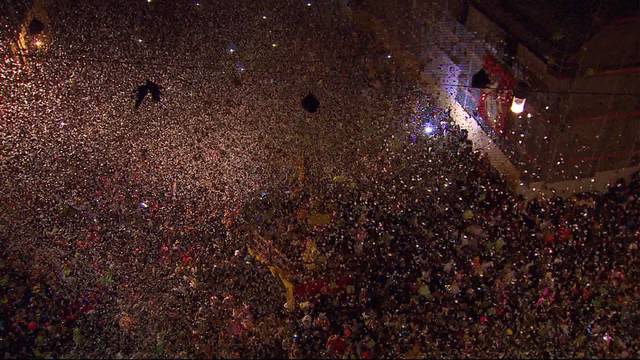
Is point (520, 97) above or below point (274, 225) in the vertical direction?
above

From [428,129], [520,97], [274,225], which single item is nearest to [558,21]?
[520,97]

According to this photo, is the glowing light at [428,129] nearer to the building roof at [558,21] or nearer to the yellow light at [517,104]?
the yellow light at [517,104]

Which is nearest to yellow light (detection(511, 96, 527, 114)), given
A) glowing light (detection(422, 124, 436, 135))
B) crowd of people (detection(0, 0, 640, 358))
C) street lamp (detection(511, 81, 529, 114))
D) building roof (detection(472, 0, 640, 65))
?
street lamp (detection(511, 81, 529, 114))

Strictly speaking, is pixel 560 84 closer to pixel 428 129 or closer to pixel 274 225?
pixel 428 129

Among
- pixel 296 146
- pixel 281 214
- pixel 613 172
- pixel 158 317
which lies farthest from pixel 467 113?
pixel 158 317

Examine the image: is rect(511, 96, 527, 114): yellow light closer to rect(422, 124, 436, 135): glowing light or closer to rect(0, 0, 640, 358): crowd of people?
rect(0, 0, 640, 358): crowd of people

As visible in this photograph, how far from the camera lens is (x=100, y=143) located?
10.5 metres

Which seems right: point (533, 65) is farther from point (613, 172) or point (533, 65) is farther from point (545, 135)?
point (613, 172)

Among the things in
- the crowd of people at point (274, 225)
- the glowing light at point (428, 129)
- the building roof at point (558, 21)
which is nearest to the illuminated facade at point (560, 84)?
the building roof at point (558, 21)

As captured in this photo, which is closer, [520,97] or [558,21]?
[558,21]

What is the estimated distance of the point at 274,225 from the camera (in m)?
8.66

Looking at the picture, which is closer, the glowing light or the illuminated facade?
the illuminated facade

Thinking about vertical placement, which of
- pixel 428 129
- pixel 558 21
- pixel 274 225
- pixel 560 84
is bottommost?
pixel 274 225

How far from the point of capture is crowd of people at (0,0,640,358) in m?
7.19
